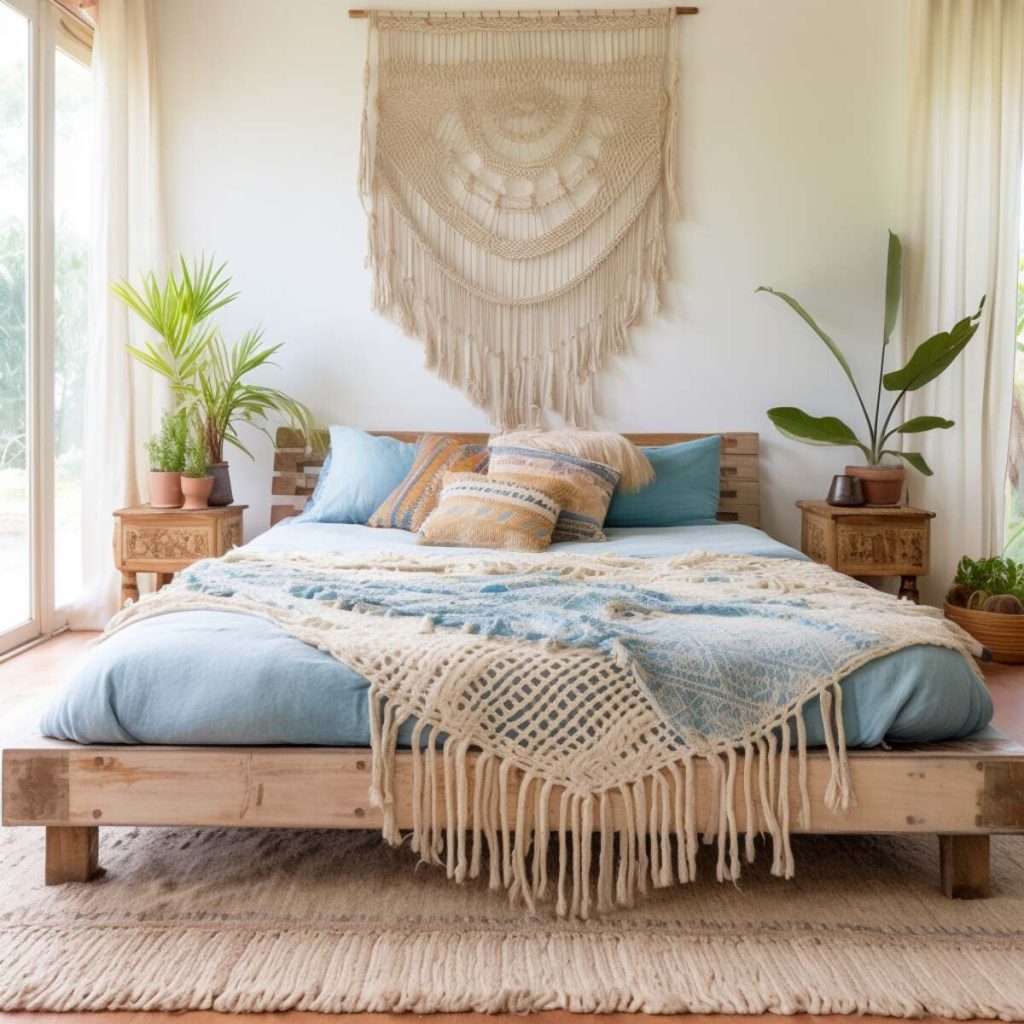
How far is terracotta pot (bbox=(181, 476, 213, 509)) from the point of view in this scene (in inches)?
157

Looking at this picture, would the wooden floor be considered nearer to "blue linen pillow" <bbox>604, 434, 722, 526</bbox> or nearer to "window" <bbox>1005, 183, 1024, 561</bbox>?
"window" <bbox>1005, 183, 1024, 561</bbox>

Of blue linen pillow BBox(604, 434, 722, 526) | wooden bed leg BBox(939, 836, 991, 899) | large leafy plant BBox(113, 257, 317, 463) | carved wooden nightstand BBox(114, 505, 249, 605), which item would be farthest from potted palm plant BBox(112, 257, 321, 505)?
wooden bed leg BBox(939, 836, 991, 899)

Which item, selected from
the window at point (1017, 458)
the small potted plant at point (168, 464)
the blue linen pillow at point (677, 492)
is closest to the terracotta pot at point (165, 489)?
the small potted plant at point (168, 464)

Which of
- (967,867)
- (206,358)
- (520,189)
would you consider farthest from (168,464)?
(967,867)

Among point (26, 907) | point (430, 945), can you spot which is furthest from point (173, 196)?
point (430, 945)

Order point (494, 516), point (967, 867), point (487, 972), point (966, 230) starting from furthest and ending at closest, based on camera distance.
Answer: point (966, 230)
point (494, 516)
point (967, 867)
point (487, 972)

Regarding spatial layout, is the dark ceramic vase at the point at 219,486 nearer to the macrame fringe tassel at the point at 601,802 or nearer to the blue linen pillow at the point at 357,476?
the blue linen pillow at the point at 357,476

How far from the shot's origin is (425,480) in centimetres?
384

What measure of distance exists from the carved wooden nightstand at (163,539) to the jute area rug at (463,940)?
1746 millimetres

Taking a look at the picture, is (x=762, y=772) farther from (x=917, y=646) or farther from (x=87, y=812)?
(x=87, y=812)

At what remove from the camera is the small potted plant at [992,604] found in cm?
395

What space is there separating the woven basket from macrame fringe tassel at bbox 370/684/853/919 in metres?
2.21

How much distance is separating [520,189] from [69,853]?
3.04 meters

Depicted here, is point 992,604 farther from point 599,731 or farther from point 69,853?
point 69,853
